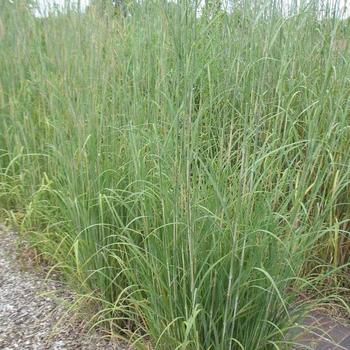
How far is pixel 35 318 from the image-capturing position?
2135 millimetres

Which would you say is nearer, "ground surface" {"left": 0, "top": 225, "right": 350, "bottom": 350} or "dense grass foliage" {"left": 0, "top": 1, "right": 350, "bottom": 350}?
"dense grass foliage" {"left": 0, "top": 1, "right": 350, "bottom": 350}

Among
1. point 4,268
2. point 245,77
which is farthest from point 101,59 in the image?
point 4,268

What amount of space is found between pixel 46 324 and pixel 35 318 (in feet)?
0.28

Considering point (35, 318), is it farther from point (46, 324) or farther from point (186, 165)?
point (186, 165)

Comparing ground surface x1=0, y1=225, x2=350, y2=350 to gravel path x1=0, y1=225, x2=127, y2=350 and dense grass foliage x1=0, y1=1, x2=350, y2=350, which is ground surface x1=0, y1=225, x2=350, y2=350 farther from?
dense grass foliage x1=0, y1=1, x2=350, y2=350

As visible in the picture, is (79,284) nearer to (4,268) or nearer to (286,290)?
(4,268)

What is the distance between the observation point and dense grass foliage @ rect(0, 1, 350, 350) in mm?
1596

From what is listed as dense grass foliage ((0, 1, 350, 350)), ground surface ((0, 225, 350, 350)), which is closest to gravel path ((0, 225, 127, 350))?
ground surface ((0, 225, 350, 350))

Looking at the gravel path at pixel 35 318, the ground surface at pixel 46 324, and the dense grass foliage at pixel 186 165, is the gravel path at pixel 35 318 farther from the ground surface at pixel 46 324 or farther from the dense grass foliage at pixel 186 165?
the dense grass foliage at pixel 186 165

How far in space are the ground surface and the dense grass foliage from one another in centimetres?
11

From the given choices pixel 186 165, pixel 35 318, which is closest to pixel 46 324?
pixel 35 318

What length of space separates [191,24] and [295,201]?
0.71 meters

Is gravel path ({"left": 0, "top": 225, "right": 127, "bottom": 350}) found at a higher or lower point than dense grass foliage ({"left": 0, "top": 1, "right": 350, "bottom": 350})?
lower

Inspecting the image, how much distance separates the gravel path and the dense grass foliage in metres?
0.11
